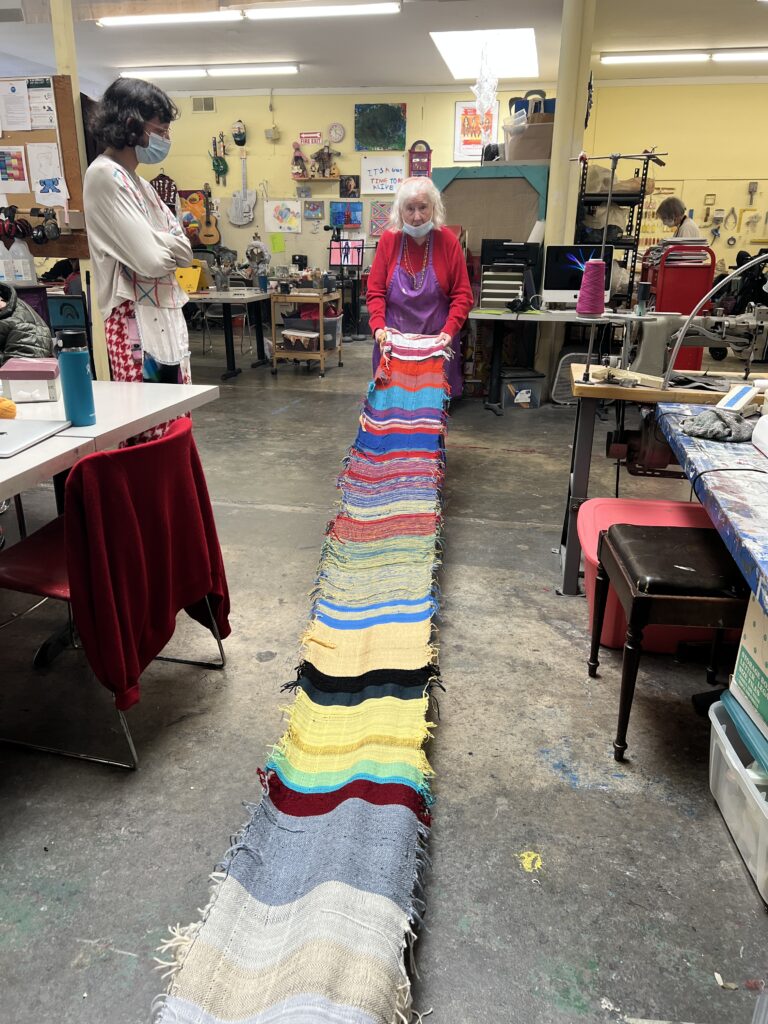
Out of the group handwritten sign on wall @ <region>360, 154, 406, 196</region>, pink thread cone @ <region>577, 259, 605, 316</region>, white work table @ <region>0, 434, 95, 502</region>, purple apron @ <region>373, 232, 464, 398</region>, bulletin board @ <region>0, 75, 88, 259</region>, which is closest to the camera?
white work table @ <region>0, 434, 95, 502</region>

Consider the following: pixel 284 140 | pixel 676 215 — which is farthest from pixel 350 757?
pixel 284 140

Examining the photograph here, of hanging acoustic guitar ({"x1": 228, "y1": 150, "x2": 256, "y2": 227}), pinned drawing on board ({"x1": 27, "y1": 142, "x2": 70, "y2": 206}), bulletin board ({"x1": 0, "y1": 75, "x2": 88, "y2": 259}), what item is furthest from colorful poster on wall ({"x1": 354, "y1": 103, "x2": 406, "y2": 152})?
pinned drawing on board ({"x1": 27, "y1": 142, "x2": 70, "y2": 206})

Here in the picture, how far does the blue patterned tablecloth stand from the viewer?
4.61 ft

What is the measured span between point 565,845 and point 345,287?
9.21 m

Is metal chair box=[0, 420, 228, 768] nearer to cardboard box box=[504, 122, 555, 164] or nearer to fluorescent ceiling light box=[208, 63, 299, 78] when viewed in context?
cardboard box box=[504, 122, 555, 164]

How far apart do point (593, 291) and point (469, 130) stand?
8672 millimetres

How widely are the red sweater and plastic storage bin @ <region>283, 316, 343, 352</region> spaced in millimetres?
3602

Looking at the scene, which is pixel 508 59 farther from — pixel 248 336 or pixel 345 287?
pixel 248 336

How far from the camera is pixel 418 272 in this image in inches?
154

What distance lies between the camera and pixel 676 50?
812 centimetres

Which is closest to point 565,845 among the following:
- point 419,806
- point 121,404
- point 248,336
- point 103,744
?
point 419,806

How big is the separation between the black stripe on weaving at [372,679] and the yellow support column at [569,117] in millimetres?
5069

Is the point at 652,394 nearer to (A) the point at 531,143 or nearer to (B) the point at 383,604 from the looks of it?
(B) the point at 383,604

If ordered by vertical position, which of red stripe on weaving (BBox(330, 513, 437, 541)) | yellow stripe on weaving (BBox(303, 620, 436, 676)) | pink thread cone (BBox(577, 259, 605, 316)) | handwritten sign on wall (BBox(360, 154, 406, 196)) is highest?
handwritten sign on wall (BBox(360, 154, 406, 196))
